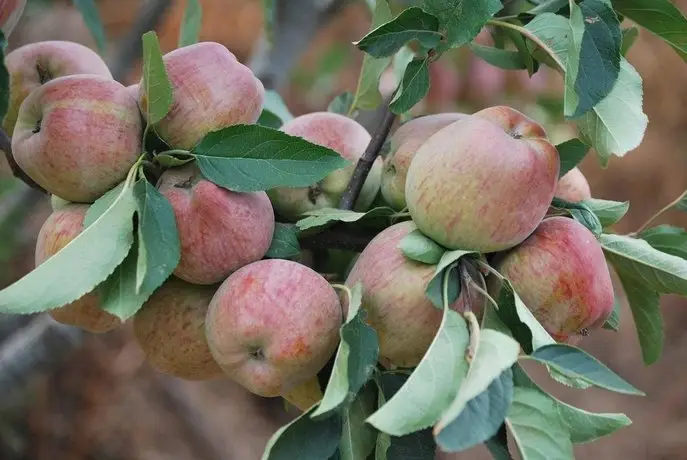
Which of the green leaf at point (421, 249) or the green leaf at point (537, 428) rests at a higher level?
the green leaf at point (421, 249)

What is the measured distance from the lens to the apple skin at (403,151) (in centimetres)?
51

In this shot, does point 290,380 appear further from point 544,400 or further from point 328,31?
point 328,31

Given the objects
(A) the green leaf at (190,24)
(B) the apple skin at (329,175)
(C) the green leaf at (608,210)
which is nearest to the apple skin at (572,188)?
(C) the green leaf at (608,210)

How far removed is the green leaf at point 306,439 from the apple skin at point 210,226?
104 mm

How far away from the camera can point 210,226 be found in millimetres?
450

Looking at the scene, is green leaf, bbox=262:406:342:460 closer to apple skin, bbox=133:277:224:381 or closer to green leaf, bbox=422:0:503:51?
apple skin, bbox=133:277:224:381

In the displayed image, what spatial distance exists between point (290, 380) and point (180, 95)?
0.60 ft

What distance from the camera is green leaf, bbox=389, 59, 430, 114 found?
1.54ft

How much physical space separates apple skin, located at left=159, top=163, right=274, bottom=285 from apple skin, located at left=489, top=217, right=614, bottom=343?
0.49 ft

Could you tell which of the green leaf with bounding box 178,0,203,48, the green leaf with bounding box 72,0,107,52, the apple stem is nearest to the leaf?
the apple stem

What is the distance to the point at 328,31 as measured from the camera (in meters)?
2.07

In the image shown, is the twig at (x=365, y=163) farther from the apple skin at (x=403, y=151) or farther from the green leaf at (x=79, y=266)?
the green leaf at (x=79, y=266)

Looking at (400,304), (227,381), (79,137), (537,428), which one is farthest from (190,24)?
(227,381)

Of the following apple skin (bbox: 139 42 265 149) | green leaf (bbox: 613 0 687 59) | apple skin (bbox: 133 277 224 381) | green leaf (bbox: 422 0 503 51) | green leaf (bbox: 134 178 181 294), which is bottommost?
apple skin (bbox: 133 277 224 381)
